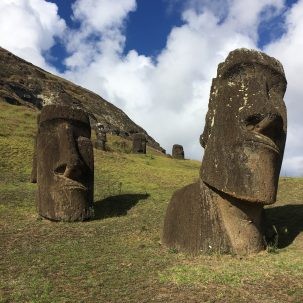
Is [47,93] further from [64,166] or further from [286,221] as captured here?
[286,221]

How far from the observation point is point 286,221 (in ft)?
38.2

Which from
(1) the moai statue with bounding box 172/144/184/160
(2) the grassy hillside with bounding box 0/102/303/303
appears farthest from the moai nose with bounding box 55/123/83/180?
(1) the moai statue with bounding box 172/144/184/160

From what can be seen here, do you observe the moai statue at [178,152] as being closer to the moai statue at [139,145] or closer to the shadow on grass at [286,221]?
the moai statue at [139,145]

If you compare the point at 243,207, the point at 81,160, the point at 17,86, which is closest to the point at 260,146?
the point at 243,207

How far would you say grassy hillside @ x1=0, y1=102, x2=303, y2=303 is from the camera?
24.3 feet

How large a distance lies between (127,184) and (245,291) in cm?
1435

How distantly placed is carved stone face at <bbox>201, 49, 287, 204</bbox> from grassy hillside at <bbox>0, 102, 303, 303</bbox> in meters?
1.35

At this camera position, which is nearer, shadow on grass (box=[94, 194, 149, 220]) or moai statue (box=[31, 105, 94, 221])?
moai statue (box=[31, 105, 94, 221])

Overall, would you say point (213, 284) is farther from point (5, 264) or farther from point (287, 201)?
point (287, 201)

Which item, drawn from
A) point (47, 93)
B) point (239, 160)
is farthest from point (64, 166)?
point (47, 93)

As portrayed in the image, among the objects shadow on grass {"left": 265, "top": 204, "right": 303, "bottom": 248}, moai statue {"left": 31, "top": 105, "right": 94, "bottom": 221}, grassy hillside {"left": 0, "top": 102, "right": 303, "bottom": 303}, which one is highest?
moai statue {"left": 31, "top": 105, "right": 94, "bottom": 221}

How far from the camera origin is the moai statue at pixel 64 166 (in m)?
13.7

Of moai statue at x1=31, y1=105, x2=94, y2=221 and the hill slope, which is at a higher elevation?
the hill slope

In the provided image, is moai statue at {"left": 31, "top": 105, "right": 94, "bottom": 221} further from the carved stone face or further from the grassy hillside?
the carved stone face
